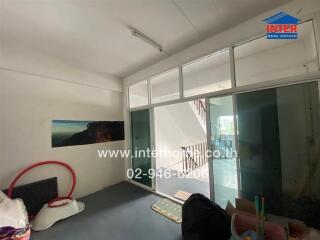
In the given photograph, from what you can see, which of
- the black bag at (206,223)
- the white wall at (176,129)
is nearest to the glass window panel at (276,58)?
the black bag at (206,223)

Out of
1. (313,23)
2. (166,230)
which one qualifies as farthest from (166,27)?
(166,230)

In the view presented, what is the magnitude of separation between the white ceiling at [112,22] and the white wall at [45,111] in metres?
0.34

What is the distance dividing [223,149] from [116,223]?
2188 mm

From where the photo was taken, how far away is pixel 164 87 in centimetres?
390

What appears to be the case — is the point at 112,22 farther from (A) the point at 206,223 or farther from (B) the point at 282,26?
(A) the point at 206,223

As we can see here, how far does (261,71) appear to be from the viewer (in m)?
2.16

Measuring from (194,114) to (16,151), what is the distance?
4.96 metres

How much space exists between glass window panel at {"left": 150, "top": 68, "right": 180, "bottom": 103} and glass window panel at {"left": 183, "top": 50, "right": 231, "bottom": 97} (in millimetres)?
422

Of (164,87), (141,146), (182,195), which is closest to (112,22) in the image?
(164,87)

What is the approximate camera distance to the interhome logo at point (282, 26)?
1.91 meters

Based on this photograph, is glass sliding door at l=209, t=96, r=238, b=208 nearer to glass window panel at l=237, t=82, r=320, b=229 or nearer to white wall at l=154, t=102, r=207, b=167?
glass window panel at l=237, t=82, r=320, b=229

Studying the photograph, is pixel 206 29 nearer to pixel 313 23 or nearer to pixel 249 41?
pixel 249 41

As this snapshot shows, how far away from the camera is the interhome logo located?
1.91 m

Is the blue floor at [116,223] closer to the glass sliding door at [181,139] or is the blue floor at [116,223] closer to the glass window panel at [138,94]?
the glass sliding door at [181,139]
